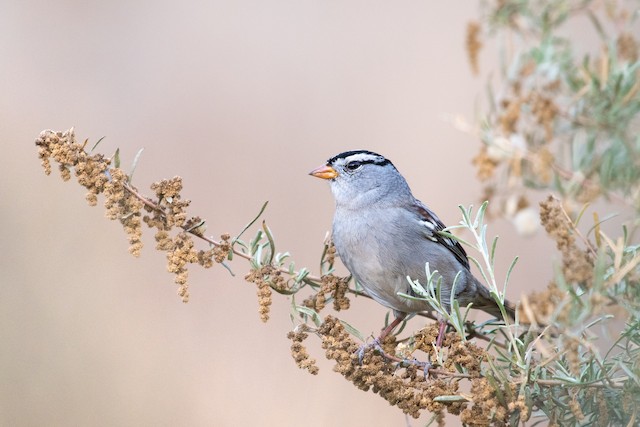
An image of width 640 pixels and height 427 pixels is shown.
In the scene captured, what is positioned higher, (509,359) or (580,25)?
(580,25)

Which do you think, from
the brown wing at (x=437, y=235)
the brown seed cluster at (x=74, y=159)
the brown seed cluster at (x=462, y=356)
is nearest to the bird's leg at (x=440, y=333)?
the brown seed cluster at (x=462, y=356)

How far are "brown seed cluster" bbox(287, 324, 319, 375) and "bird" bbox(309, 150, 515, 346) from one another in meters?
0.95

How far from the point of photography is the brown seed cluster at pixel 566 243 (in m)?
1.59

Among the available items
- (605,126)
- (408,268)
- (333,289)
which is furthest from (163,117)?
(605,126)

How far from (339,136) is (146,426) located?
3.21 m

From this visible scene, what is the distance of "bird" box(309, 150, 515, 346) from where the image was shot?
146 inches

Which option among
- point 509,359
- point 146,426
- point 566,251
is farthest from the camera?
point 146,426

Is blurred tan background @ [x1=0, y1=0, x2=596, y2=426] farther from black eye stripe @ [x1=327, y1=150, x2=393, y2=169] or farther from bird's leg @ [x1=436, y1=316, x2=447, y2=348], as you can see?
bird's leg @ [x1=436, y1=316, x2=447, y2=348]

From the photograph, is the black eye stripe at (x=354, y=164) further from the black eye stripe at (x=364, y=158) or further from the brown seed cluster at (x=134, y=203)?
the brown seed cluster at (x=134, y=203)

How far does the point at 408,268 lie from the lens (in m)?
3.79

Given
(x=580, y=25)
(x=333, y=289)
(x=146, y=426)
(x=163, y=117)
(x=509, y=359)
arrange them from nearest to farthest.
Result: 1. (x=509, y=359)
2. (x=333, y=289)
3. (x=146, y=426)
4. (x=580, y=25)
5. (x=163, y=117)

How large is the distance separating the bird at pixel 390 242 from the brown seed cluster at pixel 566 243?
1618mm

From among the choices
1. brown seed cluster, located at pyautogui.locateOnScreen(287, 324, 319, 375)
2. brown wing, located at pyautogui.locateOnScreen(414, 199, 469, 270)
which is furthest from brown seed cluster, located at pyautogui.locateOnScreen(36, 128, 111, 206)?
brown wing, located at pyautogui.locateOnScreen(414, 199, 469, 270)

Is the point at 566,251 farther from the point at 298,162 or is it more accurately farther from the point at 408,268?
the point at 298,162
